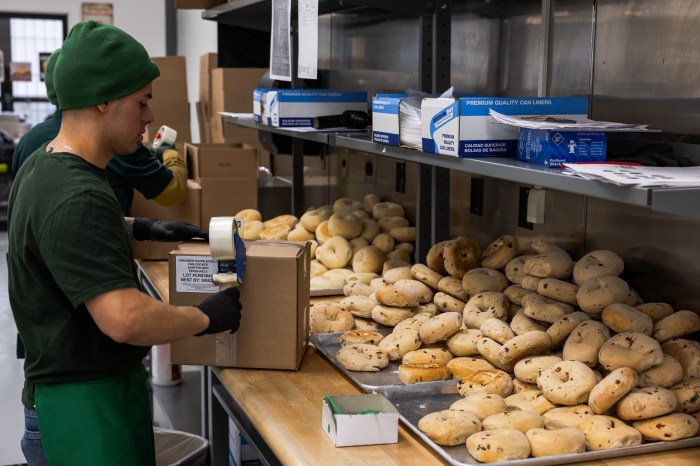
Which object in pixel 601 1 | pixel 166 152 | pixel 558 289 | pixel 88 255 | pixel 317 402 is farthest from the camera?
pixel 166 152

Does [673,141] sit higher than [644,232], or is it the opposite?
[673,141]

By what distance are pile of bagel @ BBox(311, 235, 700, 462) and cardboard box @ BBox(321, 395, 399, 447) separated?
2.5 inches

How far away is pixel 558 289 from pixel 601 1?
0.72 metres

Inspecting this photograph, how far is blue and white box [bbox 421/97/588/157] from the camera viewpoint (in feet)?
5.84

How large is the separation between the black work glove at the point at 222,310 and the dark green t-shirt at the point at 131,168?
143 cm

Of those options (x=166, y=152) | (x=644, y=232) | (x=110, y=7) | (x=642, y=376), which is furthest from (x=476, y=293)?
(x=110, y=7)

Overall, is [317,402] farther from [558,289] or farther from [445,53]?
[445,53]

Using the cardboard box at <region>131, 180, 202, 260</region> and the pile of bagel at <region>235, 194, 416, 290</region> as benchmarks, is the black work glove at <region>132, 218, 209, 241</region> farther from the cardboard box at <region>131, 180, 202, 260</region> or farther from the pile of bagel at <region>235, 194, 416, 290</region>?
the cardboard box at <region>131, 180, 202, 260</region>

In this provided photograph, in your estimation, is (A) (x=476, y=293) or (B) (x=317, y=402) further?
(A) (x=476, y=293)

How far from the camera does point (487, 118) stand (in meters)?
1.79

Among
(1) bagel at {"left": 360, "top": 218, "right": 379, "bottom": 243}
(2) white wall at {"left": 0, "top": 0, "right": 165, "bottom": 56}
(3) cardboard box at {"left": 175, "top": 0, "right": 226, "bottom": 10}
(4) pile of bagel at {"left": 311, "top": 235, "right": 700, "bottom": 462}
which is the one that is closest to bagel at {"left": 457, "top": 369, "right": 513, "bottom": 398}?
(4) pile of bagel at {"left": 311, "top": 235, "right": 700, "bottom": 462}

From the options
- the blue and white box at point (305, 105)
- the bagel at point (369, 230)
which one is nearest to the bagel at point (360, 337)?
the bagel at point (369, 230)

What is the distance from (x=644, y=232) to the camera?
2.01 metres

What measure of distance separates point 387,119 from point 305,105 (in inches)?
35.8
